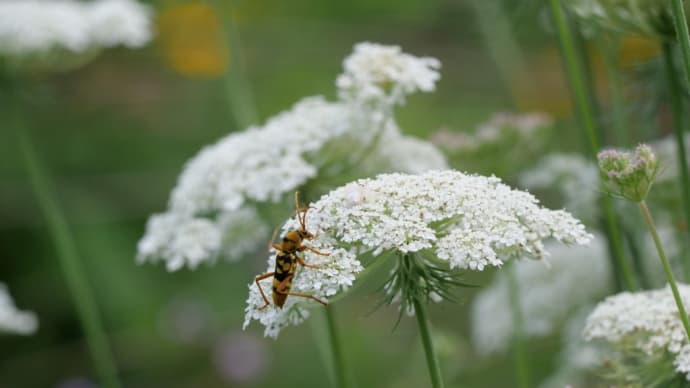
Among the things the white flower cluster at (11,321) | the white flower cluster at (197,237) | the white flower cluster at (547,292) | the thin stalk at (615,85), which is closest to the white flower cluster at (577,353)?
the white flower cluster at (547,292)

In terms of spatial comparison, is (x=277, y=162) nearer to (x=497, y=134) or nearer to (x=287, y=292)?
(x=497, y=134)

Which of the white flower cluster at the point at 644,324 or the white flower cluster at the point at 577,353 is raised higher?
the white flower cluster at the point at 577,353

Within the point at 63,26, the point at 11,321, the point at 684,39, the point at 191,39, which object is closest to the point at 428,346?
the point at 684,39

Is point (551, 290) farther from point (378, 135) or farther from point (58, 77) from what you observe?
point (58, 77)

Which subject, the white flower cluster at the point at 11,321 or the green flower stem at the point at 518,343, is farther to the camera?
the white flower cluster at the point at 11,321

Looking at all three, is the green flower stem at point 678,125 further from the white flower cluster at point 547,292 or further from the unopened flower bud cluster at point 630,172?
the white flower cluster at point 547,292
